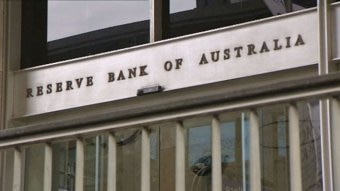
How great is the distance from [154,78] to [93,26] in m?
1.33

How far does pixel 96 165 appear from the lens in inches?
241

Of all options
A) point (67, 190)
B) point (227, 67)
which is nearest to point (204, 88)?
point (227, 67)


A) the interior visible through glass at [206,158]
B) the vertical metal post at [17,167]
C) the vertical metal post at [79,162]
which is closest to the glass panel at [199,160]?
the interior visible through glass at [206,158]

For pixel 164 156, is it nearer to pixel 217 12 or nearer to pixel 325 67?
pixel 325 67

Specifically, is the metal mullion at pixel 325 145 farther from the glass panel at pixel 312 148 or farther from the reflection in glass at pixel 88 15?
the reflection in glass at pixel 88 15

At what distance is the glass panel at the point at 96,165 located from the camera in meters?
4.82

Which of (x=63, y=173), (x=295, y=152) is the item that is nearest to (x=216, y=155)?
(x=295, y=152)

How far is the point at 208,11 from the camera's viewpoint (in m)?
6.41

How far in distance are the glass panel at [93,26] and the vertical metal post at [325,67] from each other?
6.05ft

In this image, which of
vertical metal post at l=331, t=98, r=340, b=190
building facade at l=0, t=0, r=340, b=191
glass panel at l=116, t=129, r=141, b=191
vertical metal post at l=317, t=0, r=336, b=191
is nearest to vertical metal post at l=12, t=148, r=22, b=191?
building facade at l=0, t=0, r=340, b=191

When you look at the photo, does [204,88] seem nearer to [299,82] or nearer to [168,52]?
[168,52]

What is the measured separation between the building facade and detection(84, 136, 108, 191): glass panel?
19mm

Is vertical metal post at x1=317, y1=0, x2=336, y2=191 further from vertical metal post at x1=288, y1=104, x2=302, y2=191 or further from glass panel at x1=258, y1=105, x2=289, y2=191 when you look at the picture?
vertical metal post at x1=288, y1=104, x2=302, y2=191

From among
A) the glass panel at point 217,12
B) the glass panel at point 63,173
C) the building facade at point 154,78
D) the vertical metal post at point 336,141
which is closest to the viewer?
the vertical metal post at point 336,141
